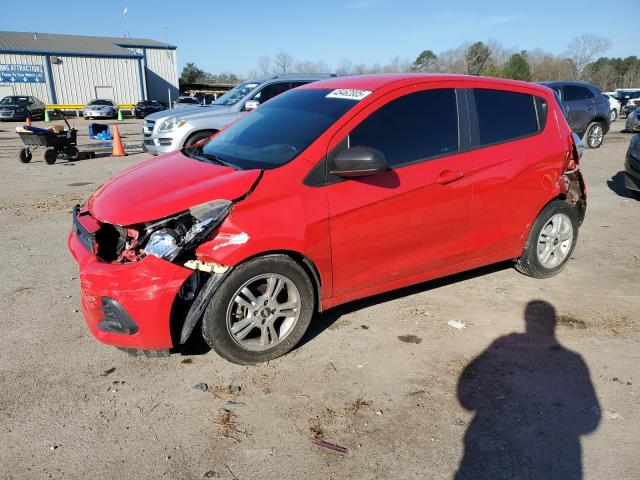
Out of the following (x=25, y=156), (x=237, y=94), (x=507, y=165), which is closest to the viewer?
(x=507, y=165)

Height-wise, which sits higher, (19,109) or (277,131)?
(19,109)

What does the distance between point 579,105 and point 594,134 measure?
4.92 feet

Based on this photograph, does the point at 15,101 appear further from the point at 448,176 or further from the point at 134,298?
the point at 448,176

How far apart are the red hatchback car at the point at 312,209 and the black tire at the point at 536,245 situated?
1.2 inches

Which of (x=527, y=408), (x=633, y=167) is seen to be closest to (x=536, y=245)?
(x=527, y=408)

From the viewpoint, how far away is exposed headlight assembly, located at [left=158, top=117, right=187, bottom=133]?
989 centimetres

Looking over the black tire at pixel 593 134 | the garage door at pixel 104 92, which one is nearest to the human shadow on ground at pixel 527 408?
the black tire at pixel 593 134

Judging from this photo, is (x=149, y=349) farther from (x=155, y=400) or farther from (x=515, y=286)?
(x=515, y=286)

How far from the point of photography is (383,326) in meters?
3.92

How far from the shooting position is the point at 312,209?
3275mm

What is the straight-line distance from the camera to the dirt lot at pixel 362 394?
2.54 m

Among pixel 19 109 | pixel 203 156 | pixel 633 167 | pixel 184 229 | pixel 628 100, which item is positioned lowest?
pixel 633 167

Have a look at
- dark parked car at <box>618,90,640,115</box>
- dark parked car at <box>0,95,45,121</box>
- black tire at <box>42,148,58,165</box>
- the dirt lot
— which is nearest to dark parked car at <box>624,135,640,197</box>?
the dirt lot

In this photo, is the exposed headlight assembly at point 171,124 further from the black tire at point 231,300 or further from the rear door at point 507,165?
the black tire at point 231,300
